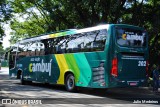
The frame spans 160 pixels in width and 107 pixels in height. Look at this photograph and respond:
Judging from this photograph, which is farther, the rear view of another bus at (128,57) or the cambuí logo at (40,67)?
the cambuí logo at (40,67)

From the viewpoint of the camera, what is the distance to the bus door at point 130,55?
50.8 ft

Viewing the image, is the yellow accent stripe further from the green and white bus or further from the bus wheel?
the bus wheel

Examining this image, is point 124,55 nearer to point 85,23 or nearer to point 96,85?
point 96,85

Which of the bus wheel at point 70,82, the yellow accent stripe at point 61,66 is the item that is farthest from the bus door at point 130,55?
the yellow accent stripe at point 61,66

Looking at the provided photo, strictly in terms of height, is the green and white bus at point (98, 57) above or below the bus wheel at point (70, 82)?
above

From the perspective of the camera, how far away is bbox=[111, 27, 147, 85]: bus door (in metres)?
15.5

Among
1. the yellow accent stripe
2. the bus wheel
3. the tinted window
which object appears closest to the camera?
the tinted window

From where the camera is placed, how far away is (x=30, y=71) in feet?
76.8

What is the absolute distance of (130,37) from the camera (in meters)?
16.0

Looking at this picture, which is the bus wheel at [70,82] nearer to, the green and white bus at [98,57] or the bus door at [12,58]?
the green and white bus at [98,57]

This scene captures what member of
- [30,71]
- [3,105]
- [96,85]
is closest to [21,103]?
[3,105]

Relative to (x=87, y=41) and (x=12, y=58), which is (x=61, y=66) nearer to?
(x=87, y=41)

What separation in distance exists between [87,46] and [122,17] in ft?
35.1

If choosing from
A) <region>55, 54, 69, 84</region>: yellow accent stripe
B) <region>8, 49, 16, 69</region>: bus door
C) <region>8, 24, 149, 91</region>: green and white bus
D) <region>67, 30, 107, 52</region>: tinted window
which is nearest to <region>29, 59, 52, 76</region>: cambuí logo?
<region>8, 24, 149, 91</region>: green and white bus
